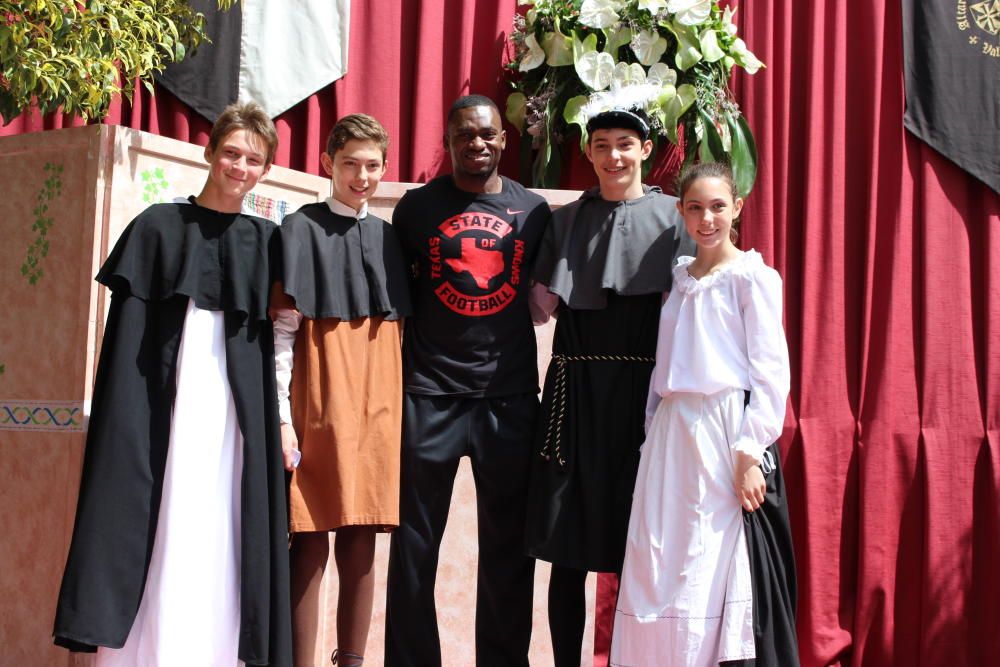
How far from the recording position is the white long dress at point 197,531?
6.96ft

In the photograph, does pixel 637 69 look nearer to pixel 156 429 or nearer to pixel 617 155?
pixel 617 155

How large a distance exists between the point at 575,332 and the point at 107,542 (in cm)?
112

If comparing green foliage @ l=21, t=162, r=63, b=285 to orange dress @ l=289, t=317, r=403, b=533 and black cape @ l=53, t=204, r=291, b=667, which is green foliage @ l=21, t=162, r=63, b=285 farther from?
orange dress @ l=289, t=317, r=403, b=533

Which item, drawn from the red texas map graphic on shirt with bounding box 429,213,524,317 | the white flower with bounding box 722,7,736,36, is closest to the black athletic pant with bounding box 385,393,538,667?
the red texas map graphic on shirt with bounding box 429,213,524,317

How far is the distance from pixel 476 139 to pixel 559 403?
2.19ft

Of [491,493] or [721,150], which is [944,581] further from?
[491,493]

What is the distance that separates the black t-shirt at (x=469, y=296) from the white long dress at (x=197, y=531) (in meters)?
0.47

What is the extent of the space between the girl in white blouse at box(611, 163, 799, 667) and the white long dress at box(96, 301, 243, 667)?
0.85 meters

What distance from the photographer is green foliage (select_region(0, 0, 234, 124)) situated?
2335 millimetres

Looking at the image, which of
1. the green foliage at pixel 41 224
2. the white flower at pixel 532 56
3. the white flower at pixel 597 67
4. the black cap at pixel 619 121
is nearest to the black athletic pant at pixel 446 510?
the black cap at pixel 619 121

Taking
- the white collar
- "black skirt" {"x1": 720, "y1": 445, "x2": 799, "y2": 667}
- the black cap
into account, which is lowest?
"black skirt" {"x1": 720, "y1": 445, "x2": 799, "y2": 667}

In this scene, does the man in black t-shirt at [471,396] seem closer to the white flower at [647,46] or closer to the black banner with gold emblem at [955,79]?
the white flower at [647,46]

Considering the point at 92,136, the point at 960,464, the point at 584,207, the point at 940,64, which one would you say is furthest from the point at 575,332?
the point at 940,64

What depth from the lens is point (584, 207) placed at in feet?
8.20
